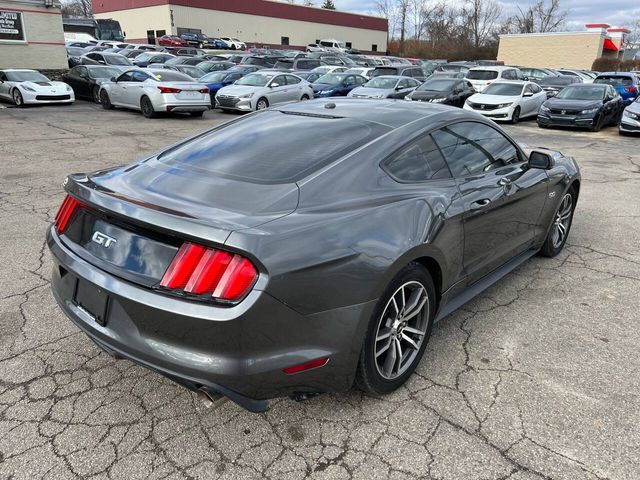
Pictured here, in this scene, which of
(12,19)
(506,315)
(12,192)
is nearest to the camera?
(506,315)

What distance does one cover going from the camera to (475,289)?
3.58 metres

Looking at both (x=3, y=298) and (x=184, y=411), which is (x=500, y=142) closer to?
(x=184, y=411)

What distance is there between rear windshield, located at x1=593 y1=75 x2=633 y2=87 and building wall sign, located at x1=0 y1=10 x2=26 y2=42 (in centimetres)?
2302

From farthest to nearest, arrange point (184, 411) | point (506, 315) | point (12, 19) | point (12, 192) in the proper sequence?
point (12, 19) < point (12, 192) < point (506, 315) < point (184, 411)

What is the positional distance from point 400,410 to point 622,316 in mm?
2176

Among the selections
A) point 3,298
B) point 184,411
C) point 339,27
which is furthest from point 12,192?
point 339,27

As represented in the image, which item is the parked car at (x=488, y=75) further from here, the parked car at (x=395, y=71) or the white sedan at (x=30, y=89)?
the white sedan at (x=30, y=89)

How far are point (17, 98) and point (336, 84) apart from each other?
1089 cm

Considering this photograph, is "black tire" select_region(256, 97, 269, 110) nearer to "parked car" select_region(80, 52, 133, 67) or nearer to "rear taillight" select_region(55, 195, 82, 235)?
"parked car" select_region(80, 52, 133, 67)

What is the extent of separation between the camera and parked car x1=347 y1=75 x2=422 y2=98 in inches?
690

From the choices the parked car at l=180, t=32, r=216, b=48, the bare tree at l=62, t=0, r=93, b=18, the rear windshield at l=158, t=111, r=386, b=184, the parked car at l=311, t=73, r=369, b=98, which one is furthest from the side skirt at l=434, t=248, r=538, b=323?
the bare tree at l=62, t=0, r=93, b=18

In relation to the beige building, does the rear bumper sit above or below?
below

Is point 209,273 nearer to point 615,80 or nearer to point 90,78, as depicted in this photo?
point 90,78

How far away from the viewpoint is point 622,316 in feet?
12.7
